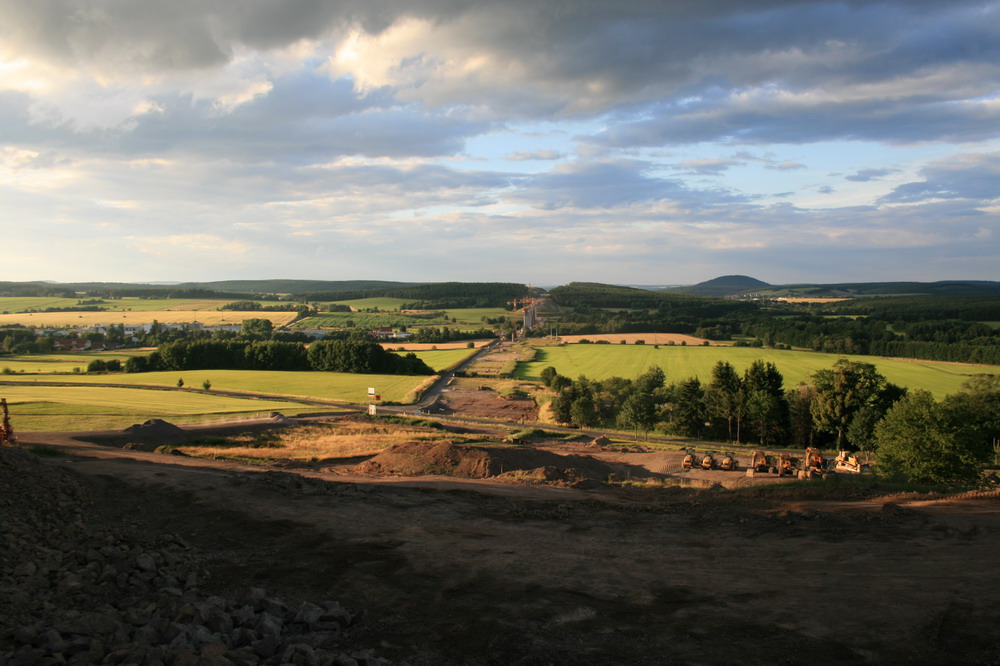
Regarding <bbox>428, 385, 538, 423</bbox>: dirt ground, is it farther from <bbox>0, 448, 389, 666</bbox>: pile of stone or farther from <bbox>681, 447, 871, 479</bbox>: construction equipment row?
<bbox>0, 448, 389, 666</bbox>: pile of stone

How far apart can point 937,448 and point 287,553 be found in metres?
27.5

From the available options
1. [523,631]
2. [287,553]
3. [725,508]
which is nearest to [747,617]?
[523,631]

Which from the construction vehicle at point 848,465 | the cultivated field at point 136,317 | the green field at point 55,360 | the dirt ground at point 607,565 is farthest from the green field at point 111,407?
the cultivated field at point 136,317

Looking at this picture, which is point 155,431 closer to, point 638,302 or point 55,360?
point 55,360

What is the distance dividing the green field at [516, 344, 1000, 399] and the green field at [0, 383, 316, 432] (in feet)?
128

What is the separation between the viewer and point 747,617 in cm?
949

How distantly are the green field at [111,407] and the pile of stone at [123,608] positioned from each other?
106 ft

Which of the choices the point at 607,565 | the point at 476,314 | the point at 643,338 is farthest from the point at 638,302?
the point at 607,565

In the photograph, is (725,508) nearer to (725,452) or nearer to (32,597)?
(32,597)

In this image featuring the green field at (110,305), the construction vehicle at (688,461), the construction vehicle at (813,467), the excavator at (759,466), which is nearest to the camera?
the construction vehicle at (813,467)

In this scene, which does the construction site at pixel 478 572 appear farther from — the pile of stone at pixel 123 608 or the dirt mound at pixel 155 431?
the dirt mound at pixel 155 431

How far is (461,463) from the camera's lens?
91.1 feet

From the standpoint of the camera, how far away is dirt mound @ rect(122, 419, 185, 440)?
117ft

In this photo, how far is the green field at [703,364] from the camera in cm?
7053
